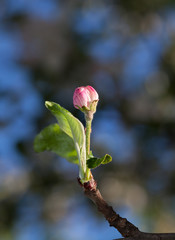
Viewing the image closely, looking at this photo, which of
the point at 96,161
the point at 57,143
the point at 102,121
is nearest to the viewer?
the point at 96,161

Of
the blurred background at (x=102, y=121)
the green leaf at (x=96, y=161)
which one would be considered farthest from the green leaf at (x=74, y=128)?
the blurred background at (x=102, y=121)

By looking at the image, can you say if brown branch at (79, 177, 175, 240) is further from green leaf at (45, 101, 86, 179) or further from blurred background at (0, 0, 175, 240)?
blurred background at (0, 0, 175, 240)

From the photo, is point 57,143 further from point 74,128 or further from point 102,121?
point 102,121

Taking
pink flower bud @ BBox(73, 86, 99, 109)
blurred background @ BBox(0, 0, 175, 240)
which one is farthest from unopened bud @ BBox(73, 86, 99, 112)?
blurred background @ BBox(0, 0, 175, 240)

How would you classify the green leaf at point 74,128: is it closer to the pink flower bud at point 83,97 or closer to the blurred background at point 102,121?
the pink flower bud at point 83,97

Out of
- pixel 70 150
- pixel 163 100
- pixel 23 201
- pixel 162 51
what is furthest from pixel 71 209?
pixel 70 150

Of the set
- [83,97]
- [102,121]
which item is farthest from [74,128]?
[102,121]
